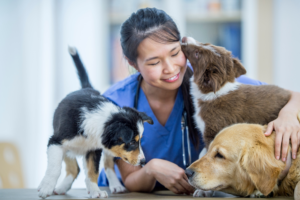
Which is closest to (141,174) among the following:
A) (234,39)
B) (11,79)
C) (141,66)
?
(141,66)

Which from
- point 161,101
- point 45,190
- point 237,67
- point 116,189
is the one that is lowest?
point 116,189

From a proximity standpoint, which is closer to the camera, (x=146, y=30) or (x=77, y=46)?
(x=146, y=30)

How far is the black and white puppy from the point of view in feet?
4.21

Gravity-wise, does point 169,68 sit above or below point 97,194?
above

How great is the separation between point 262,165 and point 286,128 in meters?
0.22

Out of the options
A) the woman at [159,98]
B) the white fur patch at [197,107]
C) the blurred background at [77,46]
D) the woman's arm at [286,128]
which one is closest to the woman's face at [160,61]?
the woman at [159,98]

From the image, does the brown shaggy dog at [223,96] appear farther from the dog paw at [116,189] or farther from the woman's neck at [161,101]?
the dog paw at [116,189]

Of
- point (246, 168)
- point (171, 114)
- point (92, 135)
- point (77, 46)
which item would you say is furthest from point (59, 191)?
point (77, 46)

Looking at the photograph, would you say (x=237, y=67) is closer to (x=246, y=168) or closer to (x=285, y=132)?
(x=285, y=132)

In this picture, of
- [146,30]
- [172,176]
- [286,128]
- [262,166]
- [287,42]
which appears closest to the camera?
[262,166]

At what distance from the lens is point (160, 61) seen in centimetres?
153

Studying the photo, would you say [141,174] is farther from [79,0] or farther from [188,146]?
[79,0]

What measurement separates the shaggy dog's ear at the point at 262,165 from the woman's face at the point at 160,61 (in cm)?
58

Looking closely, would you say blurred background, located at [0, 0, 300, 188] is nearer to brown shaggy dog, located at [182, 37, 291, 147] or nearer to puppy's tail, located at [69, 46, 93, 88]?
puppy's tail, located at [69, 46, 93, 88]
